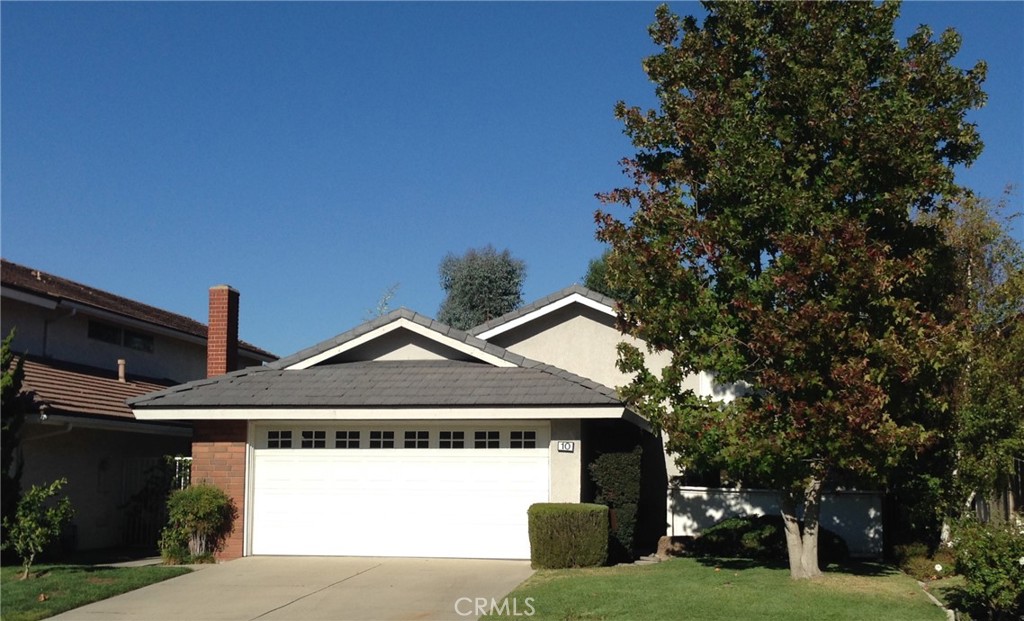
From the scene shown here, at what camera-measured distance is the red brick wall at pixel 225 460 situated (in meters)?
17.8

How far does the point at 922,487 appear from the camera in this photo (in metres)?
16.4

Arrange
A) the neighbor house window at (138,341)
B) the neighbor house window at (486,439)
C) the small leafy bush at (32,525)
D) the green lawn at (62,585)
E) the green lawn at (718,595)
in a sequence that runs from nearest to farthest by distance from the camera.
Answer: the green lawn at (718,595), the green lawn at (62,585), the small leafy bush at (32,525), the neighbor house window at (486,439), the neighbor house window at (138,341)

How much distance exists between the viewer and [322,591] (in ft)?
45.9

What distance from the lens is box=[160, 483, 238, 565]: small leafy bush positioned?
682 inches

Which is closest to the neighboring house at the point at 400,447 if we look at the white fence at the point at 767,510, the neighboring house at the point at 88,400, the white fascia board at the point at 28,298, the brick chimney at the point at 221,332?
the neighboring house at the point at 88,400

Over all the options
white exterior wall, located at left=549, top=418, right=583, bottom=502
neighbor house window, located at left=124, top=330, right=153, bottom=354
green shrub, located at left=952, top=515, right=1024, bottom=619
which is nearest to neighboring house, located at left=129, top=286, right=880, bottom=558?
white exterior wall, located at left=549, top=418, right=583, bottom=502

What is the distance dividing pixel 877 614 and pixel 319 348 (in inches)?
442

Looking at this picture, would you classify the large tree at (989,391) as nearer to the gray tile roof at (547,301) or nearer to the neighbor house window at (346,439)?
the gray tile roof at (547,301)

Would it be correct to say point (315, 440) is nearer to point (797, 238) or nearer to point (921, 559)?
point (797, 238)

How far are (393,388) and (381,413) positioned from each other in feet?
2.43

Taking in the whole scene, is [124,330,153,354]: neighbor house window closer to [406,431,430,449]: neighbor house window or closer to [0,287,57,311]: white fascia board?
[0,287,57,311]: white fascia board

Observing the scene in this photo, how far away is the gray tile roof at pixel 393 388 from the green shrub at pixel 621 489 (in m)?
1.35

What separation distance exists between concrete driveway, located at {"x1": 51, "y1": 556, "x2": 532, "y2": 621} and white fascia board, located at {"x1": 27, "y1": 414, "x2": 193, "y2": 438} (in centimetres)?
369

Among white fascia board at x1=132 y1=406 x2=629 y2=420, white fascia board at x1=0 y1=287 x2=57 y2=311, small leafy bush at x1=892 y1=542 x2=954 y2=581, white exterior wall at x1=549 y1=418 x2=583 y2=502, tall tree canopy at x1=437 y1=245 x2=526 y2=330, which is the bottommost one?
small leafy bush at x1=892 y1=542 x2=954 y2=581
